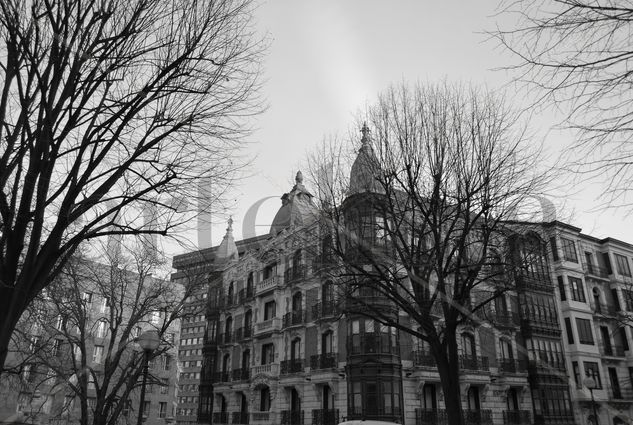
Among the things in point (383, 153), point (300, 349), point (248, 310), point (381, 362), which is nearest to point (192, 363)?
point (248, 310)

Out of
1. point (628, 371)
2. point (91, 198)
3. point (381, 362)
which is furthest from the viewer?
point (628, 371)

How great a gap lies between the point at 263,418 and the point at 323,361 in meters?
6.55

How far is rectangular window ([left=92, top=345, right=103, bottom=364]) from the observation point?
132 feet

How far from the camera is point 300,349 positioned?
99.2 ft

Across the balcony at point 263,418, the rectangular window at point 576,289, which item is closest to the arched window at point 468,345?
the rectangular window at point 576,289

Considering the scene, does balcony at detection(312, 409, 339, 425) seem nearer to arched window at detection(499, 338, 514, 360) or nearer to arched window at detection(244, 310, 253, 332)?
arched window at detection(244, 310, 253, 332)

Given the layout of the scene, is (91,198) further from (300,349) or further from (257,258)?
(257,258)

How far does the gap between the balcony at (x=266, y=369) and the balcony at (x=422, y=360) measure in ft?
30.8

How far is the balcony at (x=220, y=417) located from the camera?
1366 inches

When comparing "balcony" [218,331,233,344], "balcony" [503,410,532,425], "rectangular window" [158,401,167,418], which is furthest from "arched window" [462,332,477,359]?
"rectangular window" [158,401,167,418]

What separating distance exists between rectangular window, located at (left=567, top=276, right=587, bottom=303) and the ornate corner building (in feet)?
0.25

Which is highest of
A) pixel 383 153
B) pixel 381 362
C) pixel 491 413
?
pixel 383 153

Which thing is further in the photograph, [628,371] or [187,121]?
[628,371]

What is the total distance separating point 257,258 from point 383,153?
2379 cm
